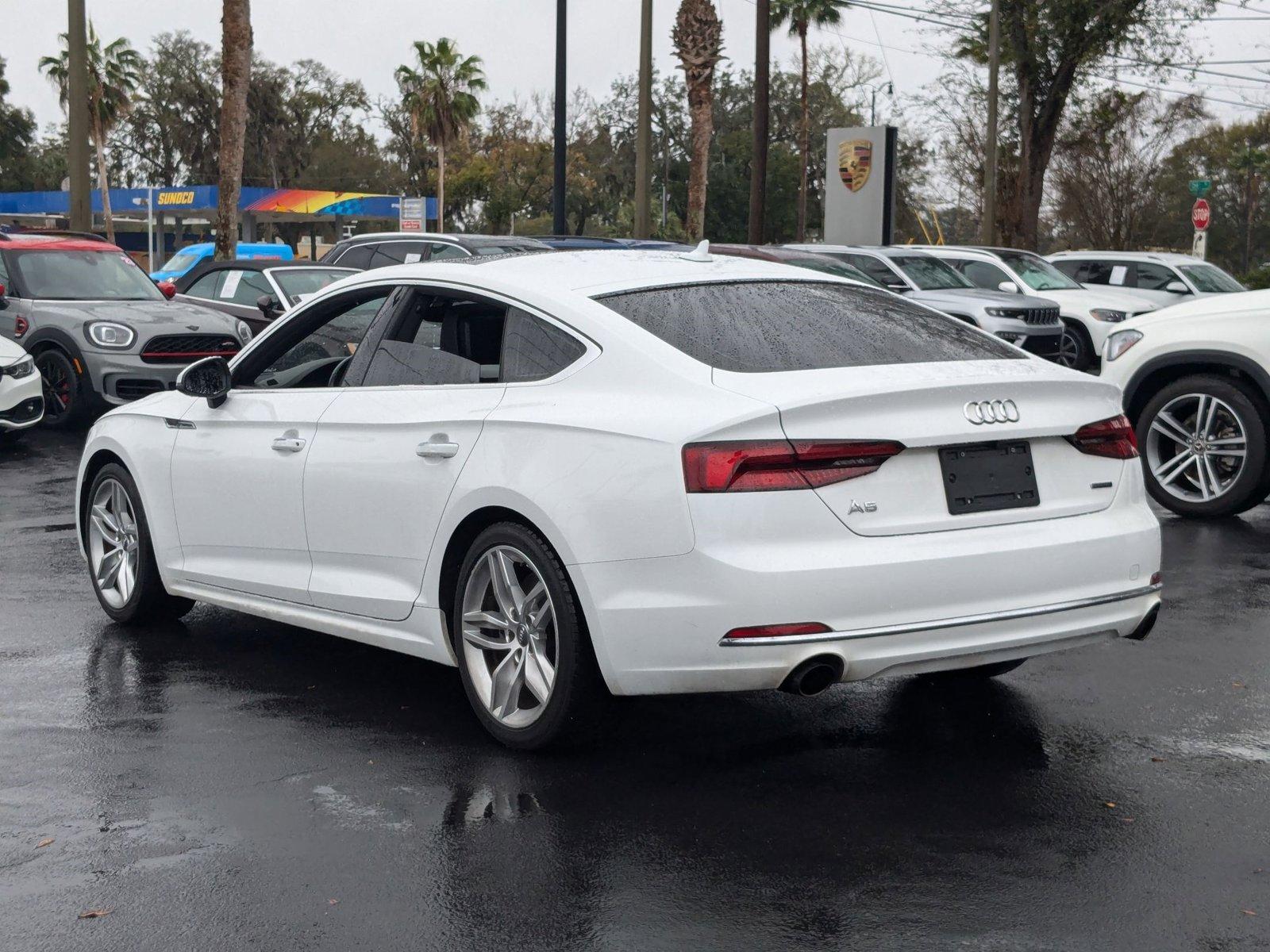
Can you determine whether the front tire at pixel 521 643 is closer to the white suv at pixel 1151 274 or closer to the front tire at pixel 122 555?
the front tire at pixel 122 555

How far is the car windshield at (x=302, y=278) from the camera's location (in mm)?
18812

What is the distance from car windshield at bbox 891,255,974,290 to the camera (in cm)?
2217

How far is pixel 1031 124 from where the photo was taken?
1561 inches

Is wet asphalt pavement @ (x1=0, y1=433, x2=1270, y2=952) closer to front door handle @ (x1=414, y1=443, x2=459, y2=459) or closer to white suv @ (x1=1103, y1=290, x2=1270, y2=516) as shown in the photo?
front door handle @ (x1=414, y1=443, x2=459, y2=459)

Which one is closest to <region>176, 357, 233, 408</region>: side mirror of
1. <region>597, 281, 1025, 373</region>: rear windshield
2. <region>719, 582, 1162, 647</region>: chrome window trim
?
<region>597, 281, 1025, 373</region>: rear windshield

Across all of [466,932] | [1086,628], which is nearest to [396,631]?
[466,932]

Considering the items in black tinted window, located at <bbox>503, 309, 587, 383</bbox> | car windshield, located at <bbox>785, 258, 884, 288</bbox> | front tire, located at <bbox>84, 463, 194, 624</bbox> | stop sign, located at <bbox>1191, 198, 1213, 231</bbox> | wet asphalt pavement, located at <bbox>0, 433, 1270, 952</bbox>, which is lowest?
wet asphalt pavement, located at <bbox>0, 433, 1270, 952</bbox>

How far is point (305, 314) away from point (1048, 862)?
11.7 feet

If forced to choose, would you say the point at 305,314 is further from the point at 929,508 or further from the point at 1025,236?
the point at 1025,236

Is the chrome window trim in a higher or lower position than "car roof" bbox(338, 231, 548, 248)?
lower

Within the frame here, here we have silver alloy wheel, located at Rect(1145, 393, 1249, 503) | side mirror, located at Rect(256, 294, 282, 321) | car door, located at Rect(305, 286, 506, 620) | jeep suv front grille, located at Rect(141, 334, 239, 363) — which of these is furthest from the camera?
side mirror, located at Rect(256, 294, 282, 321)

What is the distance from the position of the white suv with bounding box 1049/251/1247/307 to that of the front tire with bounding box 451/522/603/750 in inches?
768

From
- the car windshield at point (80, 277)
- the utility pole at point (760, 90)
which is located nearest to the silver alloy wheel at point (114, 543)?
the car windshield at point (80, 277)

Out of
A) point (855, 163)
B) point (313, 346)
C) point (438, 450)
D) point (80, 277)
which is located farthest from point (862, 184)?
point (438, 450)
